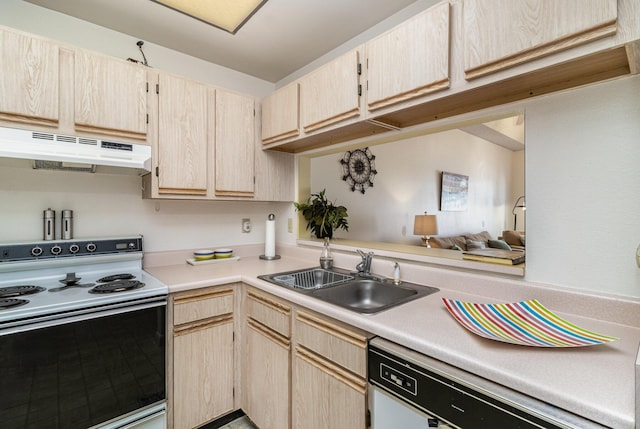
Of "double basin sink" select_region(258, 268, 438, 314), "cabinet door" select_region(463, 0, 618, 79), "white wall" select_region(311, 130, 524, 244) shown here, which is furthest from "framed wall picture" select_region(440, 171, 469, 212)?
"cabinet door" select_region(463, 0, 618, 79)

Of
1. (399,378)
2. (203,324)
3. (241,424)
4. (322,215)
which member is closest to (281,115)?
(322,215)

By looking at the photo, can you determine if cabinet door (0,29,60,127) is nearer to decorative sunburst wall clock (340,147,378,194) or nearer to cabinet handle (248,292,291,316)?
cabinet handle (248,292,291,316)

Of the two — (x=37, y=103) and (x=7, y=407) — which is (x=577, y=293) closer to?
(x=7, y=407)

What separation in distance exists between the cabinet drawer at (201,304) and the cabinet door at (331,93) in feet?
3.76

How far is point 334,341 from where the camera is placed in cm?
122

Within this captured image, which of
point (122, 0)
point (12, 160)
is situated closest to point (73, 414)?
point (12, 160)

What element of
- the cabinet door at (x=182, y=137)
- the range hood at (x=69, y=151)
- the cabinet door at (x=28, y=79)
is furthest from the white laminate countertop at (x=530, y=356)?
the cabinet door at (x=28, y=79)

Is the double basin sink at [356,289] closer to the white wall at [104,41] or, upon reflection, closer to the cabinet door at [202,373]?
the cabinet door at [202,373]

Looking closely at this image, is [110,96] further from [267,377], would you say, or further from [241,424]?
[241,424]

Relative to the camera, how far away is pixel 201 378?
5.57ft

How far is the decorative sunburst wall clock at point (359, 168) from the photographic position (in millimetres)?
3312

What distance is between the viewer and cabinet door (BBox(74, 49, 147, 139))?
5.27 feet

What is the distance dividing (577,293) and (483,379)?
0.64 metres

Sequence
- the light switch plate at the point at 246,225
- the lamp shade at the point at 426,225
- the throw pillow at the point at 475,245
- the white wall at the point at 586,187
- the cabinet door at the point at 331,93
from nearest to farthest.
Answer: the white wall at the point at 586,187 → the cabinet door at the point at 331,93 → the light switch plate at the point at 246,225 → the throw pillow at the point at 475,245 → the lamp shade at the point at 426,225
